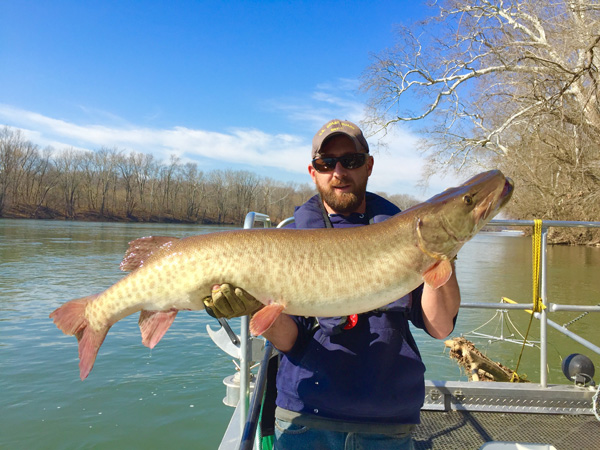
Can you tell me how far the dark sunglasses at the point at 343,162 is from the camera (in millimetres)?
2520

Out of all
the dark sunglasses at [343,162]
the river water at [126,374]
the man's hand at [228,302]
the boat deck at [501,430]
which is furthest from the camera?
the river water at [126,374]

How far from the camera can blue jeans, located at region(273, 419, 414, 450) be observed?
2.05 meters

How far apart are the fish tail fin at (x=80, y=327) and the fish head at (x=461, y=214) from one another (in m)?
1.73

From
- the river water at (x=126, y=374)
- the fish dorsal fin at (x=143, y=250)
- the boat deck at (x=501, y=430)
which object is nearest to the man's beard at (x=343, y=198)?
the fish dorsal fin at (x=143, y=250)

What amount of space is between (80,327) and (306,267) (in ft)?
4.12

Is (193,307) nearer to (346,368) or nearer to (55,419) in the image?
(346,368)

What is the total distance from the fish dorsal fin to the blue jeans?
1121 millimetres

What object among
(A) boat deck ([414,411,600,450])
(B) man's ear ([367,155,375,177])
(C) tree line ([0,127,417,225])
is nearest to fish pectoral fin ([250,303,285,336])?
(B) man's ear ([367,155,375,177])

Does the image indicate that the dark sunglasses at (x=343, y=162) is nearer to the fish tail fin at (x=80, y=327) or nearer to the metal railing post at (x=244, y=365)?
the metal railing post at (x=244, y=365)

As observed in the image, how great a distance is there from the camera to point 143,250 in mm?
2352

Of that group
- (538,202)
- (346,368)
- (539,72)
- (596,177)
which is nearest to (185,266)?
(346,368)

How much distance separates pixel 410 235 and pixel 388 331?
500 millimetres

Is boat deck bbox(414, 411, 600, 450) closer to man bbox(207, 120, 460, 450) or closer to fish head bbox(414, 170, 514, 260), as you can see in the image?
man bbox(207, 120, 460, 450)

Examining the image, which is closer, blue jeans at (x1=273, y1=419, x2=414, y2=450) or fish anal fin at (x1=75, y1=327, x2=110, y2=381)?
blue jeans at (x1=273, y1=419, x2=414, y2=450)
